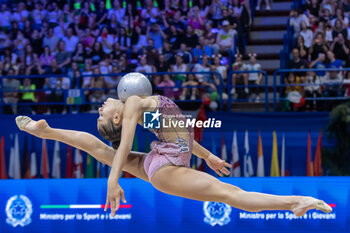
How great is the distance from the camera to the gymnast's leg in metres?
3.47

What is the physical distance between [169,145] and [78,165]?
3.19 metres

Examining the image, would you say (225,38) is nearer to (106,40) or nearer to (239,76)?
(239,76)

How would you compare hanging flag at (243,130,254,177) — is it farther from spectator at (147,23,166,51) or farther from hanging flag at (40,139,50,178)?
spectator at (147,23,166,51)

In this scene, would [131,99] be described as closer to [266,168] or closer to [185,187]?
[185,187]

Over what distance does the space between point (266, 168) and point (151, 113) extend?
3787 millimetres

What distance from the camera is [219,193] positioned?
3.55 meters

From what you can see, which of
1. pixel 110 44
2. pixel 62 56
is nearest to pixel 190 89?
pixel 110 44

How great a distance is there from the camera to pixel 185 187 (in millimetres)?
3584

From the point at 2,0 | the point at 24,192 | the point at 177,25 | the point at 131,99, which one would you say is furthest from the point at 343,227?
the point at 2,0

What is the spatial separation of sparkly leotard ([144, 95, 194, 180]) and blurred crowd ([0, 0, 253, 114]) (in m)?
3.86

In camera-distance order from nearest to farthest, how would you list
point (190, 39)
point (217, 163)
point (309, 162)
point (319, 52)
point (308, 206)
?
point (308, 206) < point (217, 163) < point (309, 162) < point (319, 52) < point (190, 39)

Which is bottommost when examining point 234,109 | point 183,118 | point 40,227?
point 40,227

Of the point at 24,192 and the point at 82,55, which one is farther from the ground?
the point at 82,55

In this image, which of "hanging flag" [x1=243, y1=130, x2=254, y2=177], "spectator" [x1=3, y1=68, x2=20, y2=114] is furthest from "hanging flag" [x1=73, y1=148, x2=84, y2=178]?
"hanging flag" [x1=243, y1=130, x2=254, y2=177]
